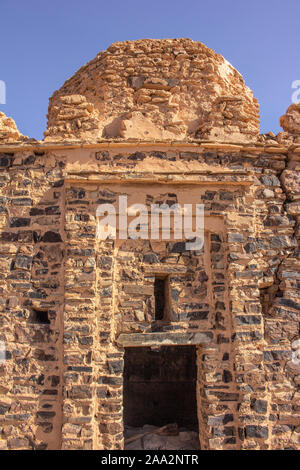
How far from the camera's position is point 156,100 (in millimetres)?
5062

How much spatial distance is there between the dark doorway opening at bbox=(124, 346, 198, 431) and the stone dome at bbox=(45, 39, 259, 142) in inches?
174

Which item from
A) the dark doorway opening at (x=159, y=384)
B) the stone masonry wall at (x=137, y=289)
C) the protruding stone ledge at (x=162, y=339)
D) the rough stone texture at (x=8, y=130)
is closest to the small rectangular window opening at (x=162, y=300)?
the stone masonry wall at (x=137, y=289)

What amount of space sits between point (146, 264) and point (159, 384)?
3.87 meters

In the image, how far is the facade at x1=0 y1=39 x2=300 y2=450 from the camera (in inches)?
164

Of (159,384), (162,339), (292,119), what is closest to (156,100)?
(292,119)

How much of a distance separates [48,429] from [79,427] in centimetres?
39

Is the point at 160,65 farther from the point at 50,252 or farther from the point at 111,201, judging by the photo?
the point at 50,252

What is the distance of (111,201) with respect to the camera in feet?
15.0

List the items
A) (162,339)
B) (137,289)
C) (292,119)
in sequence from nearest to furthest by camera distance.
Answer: (162,339) → (137,289) → (292,119)

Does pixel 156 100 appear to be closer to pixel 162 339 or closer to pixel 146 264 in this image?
pixel 146 264

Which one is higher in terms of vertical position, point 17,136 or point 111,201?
point 17,136

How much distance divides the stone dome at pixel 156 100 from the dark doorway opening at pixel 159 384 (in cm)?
441

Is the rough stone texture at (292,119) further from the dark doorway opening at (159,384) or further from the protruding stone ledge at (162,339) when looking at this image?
the dark doorway opening at (159,384)
